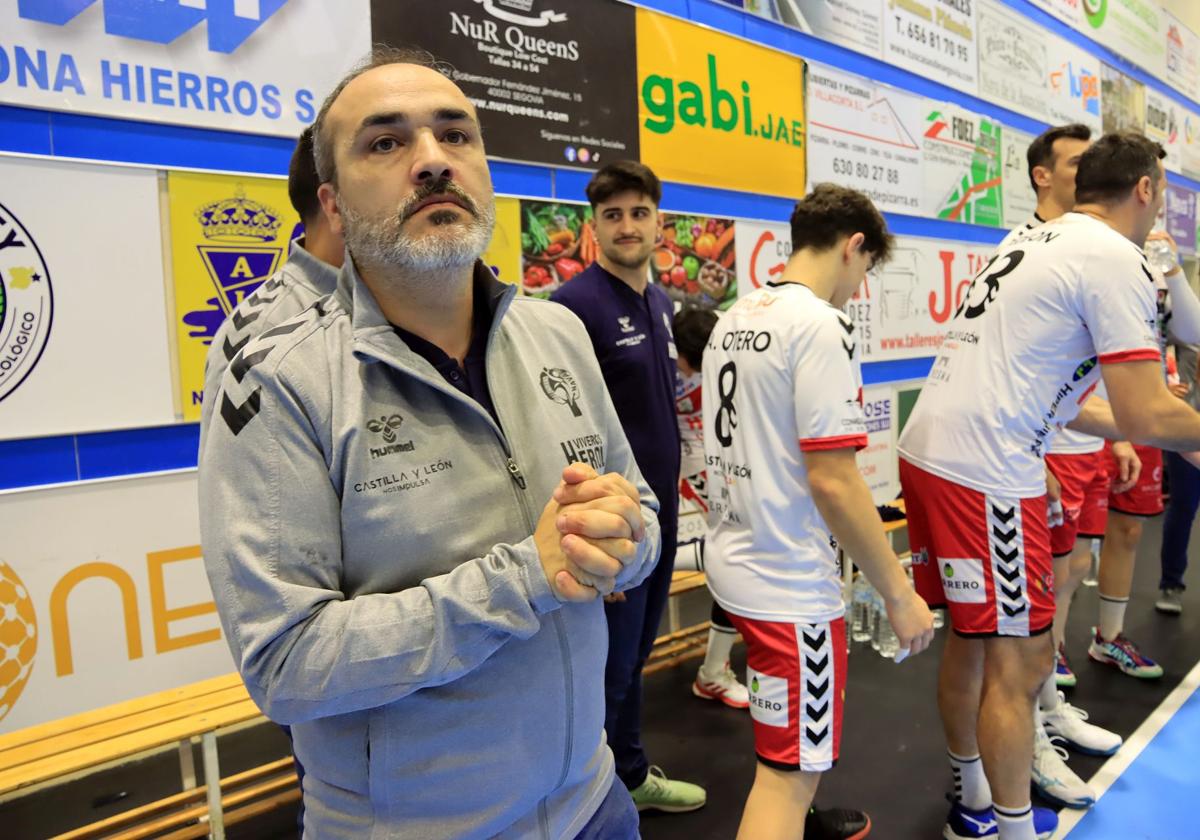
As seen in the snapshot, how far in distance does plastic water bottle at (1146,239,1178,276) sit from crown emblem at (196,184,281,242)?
326cm

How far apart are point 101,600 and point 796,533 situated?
6.38 ft

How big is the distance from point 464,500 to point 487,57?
8.11 ft

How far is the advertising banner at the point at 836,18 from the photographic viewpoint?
3.99 meters

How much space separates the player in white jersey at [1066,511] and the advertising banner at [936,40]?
2.46 m

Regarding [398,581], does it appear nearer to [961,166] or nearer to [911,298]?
[911,298]

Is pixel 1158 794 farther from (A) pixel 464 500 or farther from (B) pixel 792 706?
(A) pixel 464 500

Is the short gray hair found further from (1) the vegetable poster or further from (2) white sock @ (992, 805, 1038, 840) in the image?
(2) white sock @ (992, 805, 1038, 840)

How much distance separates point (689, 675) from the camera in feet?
10.7

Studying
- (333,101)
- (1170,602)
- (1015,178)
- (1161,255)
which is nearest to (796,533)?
(333,101)

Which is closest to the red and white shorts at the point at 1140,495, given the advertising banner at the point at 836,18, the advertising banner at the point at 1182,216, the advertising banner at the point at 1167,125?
the advertising banner at the point at 836,18

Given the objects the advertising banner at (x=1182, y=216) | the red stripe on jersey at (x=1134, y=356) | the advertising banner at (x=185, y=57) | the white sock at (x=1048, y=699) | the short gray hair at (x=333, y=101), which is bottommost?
the white sock at (x=1048, y=699)

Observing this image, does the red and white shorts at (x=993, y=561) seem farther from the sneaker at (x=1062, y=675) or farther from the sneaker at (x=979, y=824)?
the sneaker at (x=1062, y=675)

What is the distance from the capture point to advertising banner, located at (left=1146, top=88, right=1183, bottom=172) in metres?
7.62

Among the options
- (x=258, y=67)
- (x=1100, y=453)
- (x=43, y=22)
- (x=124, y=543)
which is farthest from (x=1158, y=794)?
(x=43, y=22)
